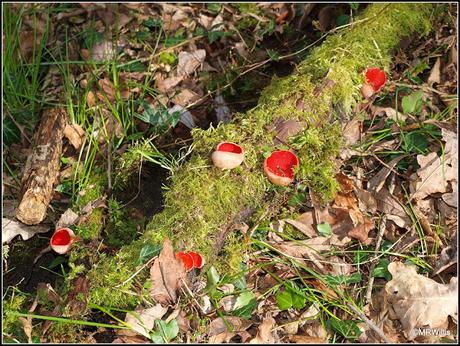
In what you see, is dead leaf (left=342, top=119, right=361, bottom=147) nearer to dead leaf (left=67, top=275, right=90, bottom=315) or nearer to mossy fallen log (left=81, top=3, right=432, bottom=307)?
mossy fallen log (left=81, top=3, right=432, bottom=307)

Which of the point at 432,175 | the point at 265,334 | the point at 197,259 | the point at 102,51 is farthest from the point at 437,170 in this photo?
the point at 102,51

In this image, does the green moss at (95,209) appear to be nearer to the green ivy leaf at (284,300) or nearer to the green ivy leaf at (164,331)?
the green ivy leaf at (164,331)

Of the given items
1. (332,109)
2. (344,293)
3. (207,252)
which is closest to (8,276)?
(207,252)

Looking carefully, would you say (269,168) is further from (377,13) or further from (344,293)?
(377,13)

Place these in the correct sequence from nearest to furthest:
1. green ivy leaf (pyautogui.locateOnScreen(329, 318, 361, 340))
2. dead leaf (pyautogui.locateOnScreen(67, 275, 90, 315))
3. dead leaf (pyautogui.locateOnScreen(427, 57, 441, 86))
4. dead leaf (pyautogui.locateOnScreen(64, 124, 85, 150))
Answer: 1. dead leaf (pyautogui.locateOnScreen(67, 275, 90, 315))
2. green ivy leaf (pyautogui.locateOnScreen(329, 318, 361, 340))
3. dead leaf (pyautogui.locateOnScreen(64, 124, 85, 150))
4. dead leaf (pyautogui.locateOnScreen(427, 57, 441, 86))

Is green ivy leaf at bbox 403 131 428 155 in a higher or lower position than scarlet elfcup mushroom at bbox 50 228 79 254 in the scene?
higher

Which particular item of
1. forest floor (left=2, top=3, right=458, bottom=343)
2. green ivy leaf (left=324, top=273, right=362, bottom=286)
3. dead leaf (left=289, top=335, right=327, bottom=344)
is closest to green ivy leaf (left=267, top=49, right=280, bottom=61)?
forest floor (left=2, top=3, right=458, bottom=343)

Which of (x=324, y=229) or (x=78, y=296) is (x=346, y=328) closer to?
(x=324, y=229)

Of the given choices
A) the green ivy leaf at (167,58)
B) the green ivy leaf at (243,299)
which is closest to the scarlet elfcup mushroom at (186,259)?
the green ivy leaf at (243,299)
